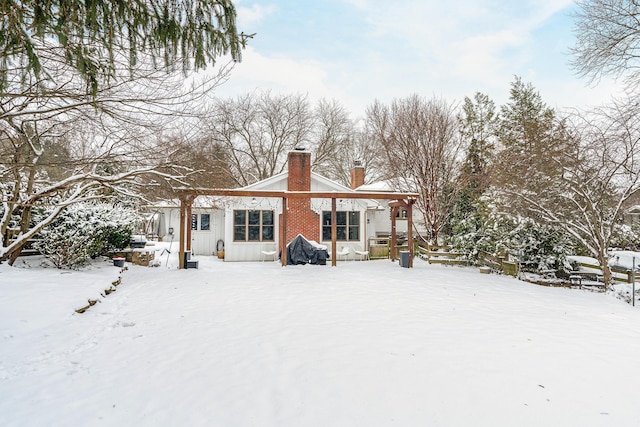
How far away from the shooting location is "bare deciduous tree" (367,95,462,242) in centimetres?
1505

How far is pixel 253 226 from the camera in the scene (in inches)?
556

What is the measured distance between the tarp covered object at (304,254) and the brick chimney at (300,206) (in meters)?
2.11

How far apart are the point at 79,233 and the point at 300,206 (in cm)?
780

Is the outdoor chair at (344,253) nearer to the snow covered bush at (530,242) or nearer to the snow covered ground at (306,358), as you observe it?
the snow covered bush at (530,242)

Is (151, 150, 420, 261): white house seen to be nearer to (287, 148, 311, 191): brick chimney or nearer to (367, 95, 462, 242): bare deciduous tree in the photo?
(287, 148, 311, 191): brick chimney

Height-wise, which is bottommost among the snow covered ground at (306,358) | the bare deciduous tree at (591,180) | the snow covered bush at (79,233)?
the snow covered ground at (306,358)

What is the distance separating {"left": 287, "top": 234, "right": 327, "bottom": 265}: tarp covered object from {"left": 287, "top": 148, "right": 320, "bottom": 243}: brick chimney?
2109mm

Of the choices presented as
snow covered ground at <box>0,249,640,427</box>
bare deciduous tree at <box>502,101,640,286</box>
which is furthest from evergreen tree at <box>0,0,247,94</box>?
bare deciduous tree at <box>502,101,640,286</box>

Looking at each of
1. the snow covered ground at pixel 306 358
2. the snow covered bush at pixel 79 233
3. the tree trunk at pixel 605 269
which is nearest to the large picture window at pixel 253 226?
the snow covered bush at pixel 79 233

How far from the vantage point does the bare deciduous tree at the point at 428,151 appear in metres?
15.0

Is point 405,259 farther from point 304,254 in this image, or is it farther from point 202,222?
point 202,222

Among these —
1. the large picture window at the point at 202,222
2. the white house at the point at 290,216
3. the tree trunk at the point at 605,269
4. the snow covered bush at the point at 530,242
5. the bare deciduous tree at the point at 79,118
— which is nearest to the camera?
the bare deciduous tree at the point at 79,118

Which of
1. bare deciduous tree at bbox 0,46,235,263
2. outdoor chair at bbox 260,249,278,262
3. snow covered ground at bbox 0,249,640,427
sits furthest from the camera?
outdoor chair at bbox 260,249,278,262

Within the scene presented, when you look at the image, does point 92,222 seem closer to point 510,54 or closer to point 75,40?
point 75,40
